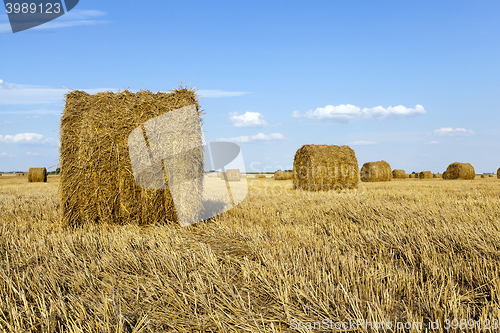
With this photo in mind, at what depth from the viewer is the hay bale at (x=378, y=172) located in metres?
20.4

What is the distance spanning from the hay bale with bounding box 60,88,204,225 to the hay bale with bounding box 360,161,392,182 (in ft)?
57.7

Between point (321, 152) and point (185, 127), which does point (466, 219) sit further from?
point (321, 152)

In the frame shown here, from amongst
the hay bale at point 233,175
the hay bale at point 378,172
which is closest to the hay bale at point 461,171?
the hay bale at point 378,172

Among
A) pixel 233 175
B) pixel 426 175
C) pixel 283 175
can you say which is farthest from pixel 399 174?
pixel 233 175

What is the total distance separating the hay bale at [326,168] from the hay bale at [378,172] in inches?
321

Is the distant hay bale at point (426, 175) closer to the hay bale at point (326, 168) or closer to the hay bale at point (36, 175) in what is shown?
the hay bale at point (326, 168)

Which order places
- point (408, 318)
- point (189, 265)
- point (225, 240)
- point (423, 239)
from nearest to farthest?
point (408, 318) → point (189, 265) → point (423, 239) → point (225, 240)

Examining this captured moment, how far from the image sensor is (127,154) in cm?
500

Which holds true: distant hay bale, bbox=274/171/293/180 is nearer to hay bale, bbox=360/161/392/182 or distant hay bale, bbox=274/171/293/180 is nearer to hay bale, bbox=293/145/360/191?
hay bale, bbox=360/161/392/182

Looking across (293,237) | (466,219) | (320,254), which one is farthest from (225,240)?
(466,219)

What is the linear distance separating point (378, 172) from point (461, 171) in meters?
5.65

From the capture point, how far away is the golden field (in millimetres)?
1911

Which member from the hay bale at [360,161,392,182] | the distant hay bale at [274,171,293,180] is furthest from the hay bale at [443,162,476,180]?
the distant hay bale at [274,171,293,180]

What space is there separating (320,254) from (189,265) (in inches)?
47.8
